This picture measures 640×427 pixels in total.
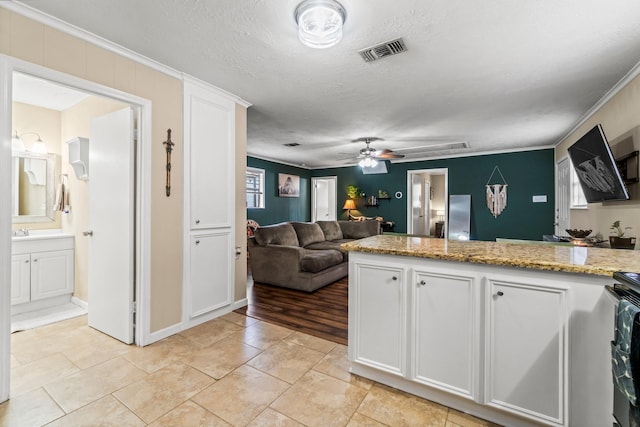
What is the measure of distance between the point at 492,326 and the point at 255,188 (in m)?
6.12

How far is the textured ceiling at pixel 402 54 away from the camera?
5.72 ft

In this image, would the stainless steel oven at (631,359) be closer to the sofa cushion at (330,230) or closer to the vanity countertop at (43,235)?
the vanity countertop at (43,235)

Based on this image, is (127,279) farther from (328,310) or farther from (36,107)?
(36,107)

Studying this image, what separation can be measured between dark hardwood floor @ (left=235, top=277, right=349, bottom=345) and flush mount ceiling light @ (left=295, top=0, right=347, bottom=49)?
92.8 inches

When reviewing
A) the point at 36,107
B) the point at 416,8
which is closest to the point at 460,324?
the point at 416,8

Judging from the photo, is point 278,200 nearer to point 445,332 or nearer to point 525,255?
point 445,332

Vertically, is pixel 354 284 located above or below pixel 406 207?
below

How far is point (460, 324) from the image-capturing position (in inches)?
63.4

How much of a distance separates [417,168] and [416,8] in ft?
18.5

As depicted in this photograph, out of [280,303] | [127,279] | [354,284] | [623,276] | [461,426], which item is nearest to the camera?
[623,276]

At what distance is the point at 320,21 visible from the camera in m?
1.71

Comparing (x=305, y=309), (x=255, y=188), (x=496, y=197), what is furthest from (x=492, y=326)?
(x=255, y=188)

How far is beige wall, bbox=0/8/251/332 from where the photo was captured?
1.98 meters

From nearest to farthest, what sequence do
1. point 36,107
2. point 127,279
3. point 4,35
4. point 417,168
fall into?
point 4,35
point 127,279
point 36,107
point 417,168
